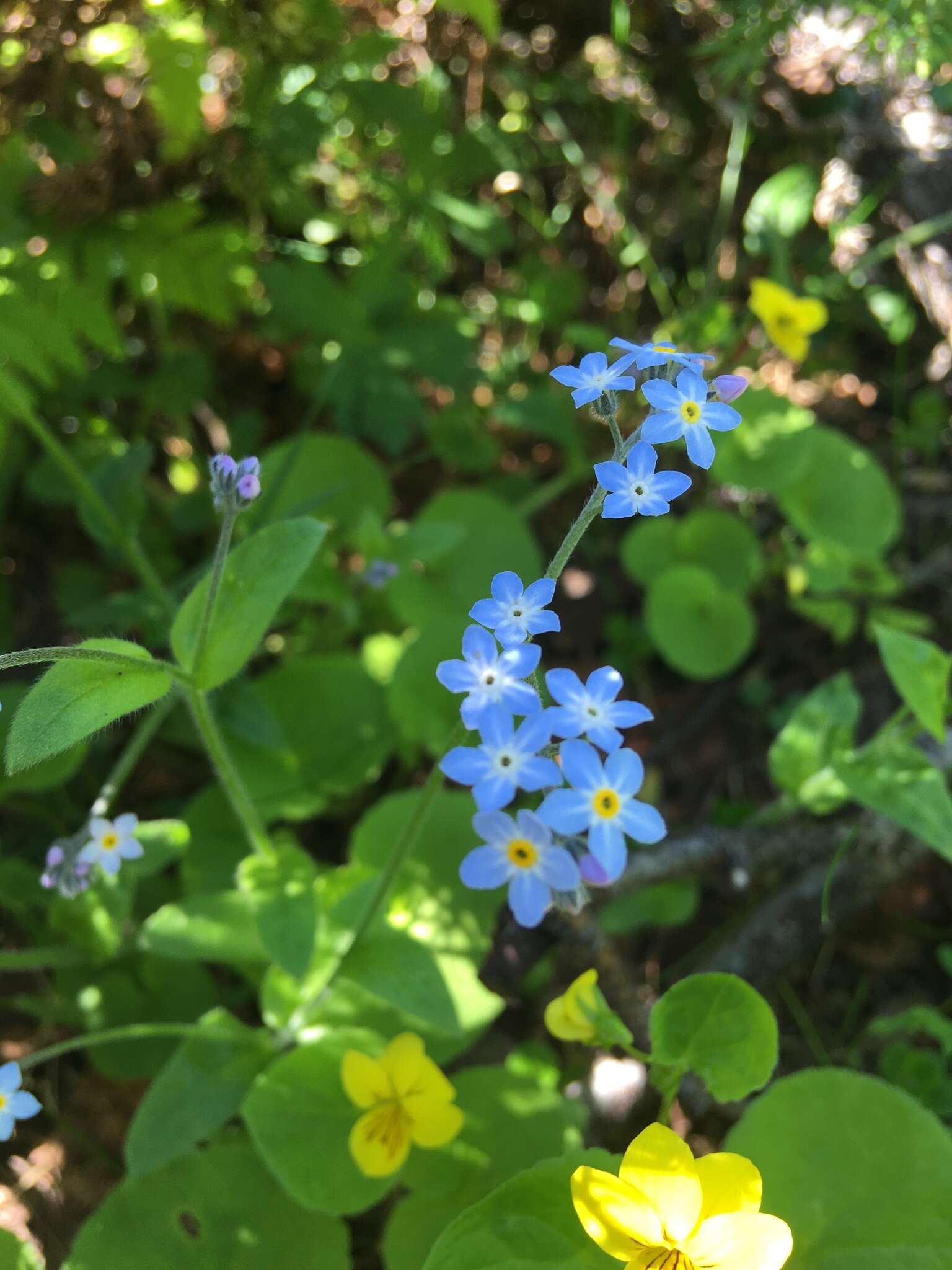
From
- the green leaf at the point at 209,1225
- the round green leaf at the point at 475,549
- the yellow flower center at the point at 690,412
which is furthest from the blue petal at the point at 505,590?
the round green leaf at the point at 475,549

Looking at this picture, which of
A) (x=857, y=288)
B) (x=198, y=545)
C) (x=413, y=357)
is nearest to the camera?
(x=413, y=357)

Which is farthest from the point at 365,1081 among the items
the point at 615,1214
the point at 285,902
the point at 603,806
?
the point at 603,806

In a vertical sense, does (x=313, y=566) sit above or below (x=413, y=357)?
below

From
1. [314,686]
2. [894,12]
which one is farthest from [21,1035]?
[894,12]

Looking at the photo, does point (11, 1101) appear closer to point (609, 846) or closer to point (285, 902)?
point (285, 902)

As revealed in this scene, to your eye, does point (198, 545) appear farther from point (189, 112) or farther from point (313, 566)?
point (189, 112)

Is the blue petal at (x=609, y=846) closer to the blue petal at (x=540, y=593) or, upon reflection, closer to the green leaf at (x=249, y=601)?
the blue petal at (x=540, y=593)

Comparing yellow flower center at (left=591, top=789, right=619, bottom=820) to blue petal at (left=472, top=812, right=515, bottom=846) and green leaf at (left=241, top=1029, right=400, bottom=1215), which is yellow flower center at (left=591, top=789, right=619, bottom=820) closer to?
blue petal at (left=472, top=812, right=515, bottom=846)

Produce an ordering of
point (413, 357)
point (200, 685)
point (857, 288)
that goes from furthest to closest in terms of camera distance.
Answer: point (857, 288) → point (413, 357) → point (200, 685)
